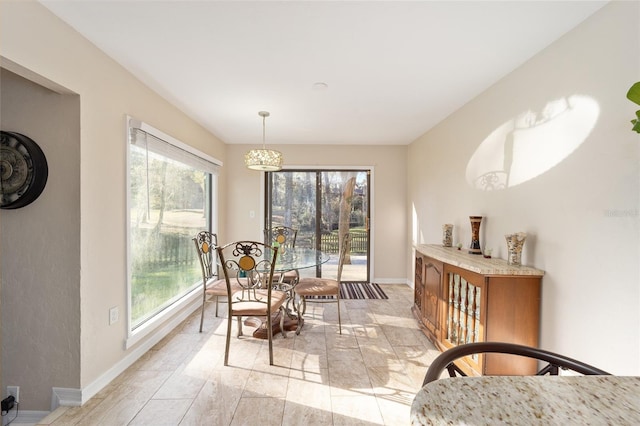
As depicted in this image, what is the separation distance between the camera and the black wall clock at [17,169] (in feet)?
5.80

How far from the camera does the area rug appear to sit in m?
4.24

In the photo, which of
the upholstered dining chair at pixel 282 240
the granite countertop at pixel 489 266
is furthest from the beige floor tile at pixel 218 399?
the granite countertop at pixel 489 266

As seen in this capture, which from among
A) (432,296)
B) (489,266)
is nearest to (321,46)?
(489,266)

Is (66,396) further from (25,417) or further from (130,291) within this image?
(130,291)

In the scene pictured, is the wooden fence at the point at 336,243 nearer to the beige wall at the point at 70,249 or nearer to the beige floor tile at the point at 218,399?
the beige floor tile at the point at 218,399

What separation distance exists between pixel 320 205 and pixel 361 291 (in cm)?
157

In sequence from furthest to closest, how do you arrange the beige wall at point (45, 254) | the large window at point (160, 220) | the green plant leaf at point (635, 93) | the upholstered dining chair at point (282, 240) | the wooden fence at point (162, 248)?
1. the upholstered dining chair at point (282, 240)
2. the wooden fence at point (162, 248)
3. the large window at point (160, 220)
4. the beige wall at point (45, 254)
5. the green plant leaf at point (635, 93)

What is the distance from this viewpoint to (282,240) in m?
3.95

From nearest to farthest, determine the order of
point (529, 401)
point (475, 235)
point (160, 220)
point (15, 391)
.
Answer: point (529, 401) < point (15, 391) < point (475, 235) < point (160, 220)

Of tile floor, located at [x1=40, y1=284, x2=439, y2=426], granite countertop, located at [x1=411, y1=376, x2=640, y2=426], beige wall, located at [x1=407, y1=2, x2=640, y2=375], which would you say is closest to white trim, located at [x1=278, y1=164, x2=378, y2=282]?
tile floor, located at [x1=40, y1=284, x2=439, y2=426]

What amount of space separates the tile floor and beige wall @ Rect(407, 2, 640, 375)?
1144mm

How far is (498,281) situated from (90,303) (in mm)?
2773

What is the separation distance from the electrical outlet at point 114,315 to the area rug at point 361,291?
2.51m

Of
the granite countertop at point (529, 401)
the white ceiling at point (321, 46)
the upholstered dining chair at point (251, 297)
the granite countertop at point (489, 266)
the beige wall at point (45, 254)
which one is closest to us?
the granite countertop at point (529, 401)
